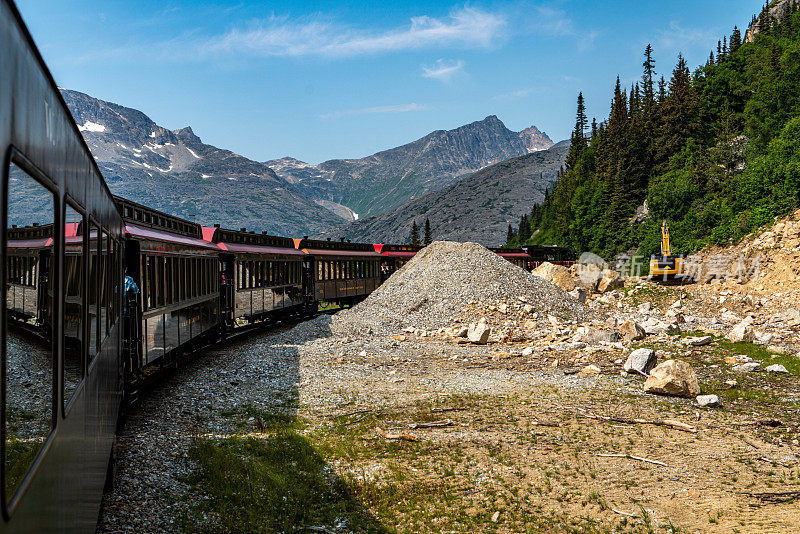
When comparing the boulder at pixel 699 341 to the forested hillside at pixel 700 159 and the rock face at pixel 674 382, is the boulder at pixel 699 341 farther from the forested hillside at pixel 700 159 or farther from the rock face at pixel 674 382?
the forested hillside at pixel 700 159

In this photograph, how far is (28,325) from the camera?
2.95 m

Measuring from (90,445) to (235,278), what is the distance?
54.1 ft

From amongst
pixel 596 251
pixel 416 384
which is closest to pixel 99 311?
pixel 416 384

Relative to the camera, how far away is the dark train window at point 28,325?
2.29 m

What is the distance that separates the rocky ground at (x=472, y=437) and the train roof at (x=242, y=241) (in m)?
3.86

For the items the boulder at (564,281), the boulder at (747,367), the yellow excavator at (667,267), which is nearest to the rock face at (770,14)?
the boulder at (564,281)

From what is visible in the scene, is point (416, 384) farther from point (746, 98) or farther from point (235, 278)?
point (746, 98)

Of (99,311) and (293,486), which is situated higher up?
(99,311)

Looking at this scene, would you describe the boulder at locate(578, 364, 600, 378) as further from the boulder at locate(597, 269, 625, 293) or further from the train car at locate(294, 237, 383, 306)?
the boulder at locate(597, 269, 625, 293)

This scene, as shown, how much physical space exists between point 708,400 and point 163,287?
45.5ft

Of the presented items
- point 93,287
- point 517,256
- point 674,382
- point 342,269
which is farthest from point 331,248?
point 517,256

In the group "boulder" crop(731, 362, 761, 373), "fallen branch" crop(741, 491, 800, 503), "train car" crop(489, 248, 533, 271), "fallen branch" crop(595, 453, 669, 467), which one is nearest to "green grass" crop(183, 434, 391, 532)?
"fallen branch" crop(595, 453, 669, 467)

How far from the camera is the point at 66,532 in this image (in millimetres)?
3404

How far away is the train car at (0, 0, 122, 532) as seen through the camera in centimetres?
223
